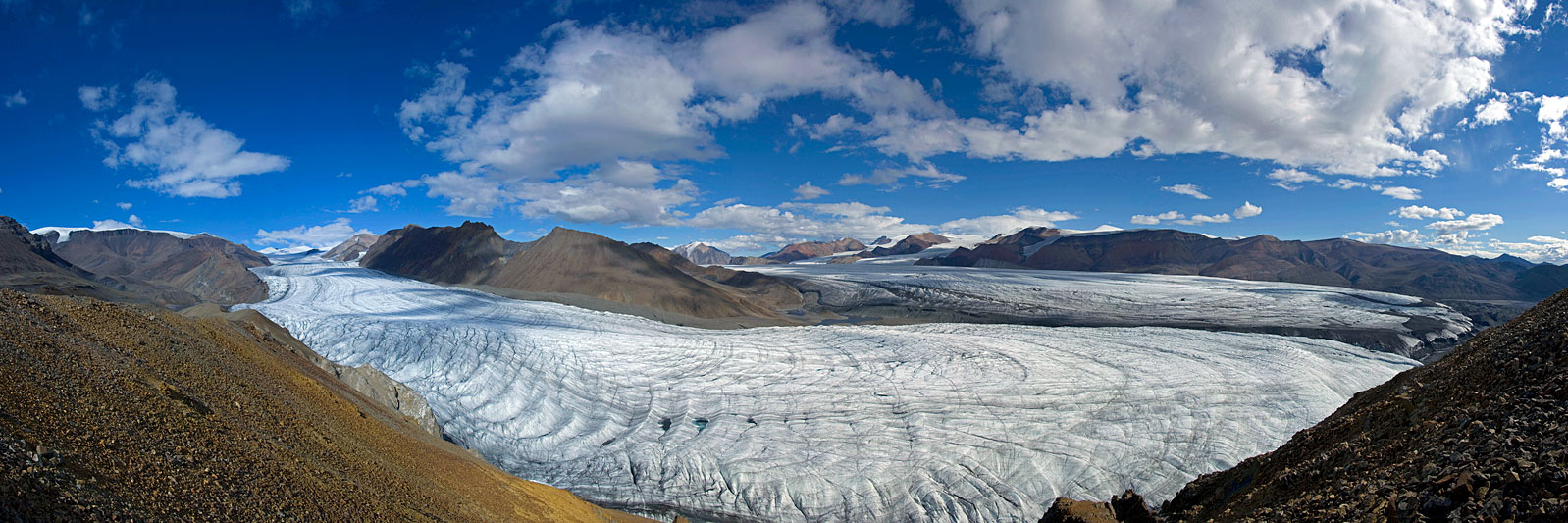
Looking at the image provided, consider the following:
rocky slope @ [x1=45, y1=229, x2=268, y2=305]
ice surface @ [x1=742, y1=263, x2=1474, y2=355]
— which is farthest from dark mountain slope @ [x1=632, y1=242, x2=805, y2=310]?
rocky slope @ [x1=45, y1=229, x2=268, y2=305]

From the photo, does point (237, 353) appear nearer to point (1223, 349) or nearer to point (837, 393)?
point (837, 393)

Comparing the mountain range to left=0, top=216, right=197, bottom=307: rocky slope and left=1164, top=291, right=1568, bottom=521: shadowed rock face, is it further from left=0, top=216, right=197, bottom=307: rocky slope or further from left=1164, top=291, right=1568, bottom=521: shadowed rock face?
left=0, top=216, right=197, bottom=307: rocky slope

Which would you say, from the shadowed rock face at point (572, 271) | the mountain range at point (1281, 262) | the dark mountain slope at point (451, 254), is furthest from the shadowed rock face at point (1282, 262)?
the dark mountain slope at point (451, 254)

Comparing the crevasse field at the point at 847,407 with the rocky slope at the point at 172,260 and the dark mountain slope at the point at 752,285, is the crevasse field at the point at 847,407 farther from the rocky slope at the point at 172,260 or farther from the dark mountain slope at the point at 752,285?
the dark mountain slope at the point at 752,285

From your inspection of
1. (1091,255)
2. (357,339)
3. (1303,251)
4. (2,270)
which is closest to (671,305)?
(357,339)

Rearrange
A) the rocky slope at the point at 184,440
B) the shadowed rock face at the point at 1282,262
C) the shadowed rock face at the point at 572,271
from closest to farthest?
1. the rocky slope at the point at 184,440
2. the shadowed rock face at the point at 572,271
3. the shadowed rock face at the point at 1282,262

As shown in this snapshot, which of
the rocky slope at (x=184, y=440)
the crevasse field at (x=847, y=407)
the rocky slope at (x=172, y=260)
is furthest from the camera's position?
the rocky slope at (x=172, y=260)

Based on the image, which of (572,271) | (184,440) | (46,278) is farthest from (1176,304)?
(46,278)
